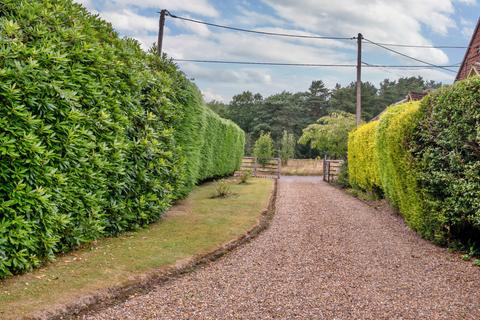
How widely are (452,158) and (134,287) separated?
4700 millimetres

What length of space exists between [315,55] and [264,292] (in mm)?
22933

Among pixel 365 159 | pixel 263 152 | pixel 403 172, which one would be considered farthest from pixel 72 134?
pixel 263 152

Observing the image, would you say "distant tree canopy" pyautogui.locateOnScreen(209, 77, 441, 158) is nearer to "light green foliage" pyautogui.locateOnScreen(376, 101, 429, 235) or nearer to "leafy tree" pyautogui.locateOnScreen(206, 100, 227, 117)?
"leafy tree" pyautogui.locateOnScreen(206, 100, 227, 117)

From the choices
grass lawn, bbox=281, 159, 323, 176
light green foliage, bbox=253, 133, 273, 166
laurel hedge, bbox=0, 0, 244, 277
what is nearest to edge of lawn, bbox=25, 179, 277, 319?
laurel hedge, bbox=0, 0, 244, 277

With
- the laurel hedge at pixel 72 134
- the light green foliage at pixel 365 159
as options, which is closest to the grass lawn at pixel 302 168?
the light green foliage at pixel 365 159

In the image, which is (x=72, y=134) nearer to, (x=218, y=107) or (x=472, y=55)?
(x=472, y=55)

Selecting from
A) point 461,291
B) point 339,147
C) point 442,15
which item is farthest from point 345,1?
point 339,147

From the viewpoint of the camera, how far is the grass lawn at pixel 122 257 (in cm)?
352

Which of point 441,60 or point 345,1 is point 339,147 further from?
point 345,1

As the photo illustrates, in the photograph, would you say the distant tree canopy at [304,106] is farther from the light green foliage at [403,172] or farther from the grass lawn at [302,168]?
the light green foliage at [403,172]

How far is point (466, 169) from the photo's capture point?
546 centimetres

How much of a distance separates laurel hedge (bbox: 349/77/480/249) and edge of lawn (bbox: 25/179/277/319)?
3214 mm

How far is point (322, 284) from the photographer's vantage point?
435 centimetres

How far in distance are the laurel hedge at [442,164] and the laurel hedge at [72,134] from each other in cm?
441
